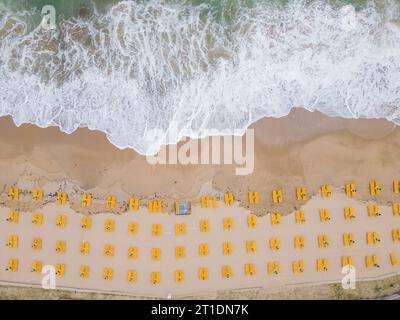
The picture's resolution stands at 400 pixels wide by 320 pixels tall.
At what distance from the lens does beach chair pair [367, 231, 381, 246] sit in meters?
13.7

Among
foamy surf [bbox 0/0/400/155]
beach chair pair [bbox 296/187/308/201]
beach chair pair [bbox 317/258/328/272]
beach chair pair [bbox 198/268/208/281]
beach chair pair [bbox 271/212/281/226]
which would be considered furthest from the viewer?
foamy surf [bbox 0/0/400/155]

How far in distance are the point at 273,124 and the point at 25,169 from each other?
364 inches

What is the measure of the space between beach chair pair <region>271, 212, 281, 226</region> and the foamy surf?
343cm

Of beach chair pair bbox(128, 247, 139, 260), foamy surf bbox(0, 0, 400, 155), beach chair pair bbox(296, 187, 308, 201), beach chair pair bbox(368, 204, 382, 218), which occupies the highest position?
foamy surf bbox(0, 0, 400, 155)

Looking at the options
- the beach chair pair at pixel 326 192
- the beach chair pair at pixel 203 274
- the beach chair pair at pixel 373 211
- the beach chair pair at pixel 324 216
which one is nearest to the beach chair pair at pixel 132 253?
the beach chair pair at pixel 203 274

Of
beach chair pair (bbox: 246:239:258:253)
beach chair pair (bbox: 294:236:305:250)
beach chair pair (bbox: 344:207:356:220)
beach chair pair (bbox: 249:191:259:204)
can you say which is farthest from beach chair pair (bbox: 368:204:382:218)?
beach chair pair (bbox: 246:239:258:253)

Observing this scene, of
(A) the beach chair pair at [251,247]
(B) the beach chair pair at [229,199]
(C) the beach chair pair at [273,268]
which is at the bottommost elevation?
(C) the beach chair pair at [273,268]

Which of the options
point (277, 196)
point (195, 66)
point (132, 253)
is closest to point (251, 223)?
point (277, 196)

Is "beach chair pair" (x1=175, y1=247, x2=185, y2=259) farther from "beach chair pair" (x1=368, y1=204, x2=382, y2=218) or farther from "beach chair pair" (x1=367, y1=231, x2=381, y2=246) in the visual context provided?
"beach chair pair" (x1=368, y1=204, x2=382, y2=218)

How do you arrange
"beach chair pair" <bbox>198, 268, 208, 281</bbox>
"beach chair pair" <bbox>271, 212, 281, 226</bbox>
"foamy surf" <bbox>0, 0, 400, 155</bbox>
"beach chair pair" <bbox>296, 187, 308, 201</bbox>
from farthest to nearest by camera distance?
"foamy surf" <bbox>0, 0, 400, 155</bbox> → "beach chair pair" <bbox>296, 187, 308, 201</bbox> → "beach chair pair" <bbox>271, 212, 281, 226</bbox> → "beach chair pair" <bbox>198, 268, 208, 281</bbox>

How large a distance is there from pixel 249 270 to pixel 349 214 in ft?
13.7

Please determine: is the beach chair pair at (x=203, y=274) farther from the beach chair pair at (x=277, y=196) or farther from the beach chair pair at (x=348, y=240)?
the beach chair pair at (x=348, y=240)

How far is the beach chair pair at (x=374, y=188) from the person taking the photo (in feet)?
45.4

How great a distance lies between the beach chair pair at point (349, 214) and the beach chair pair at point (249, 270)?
12.7 ft
